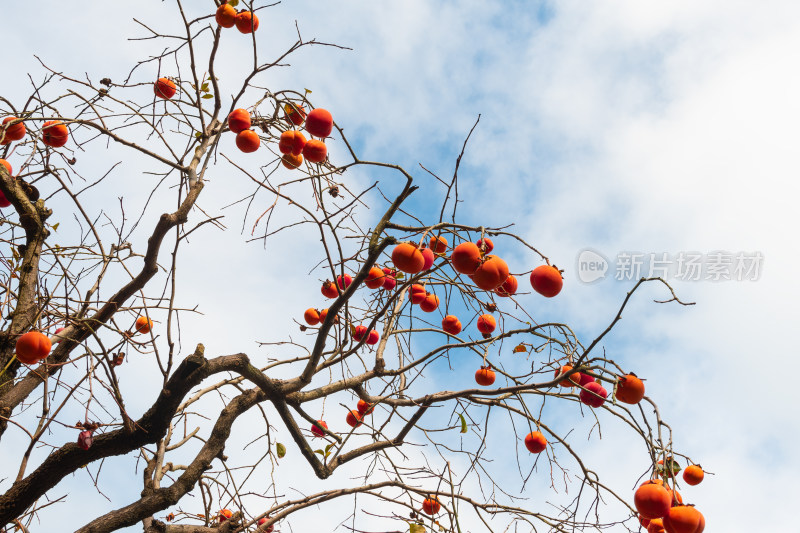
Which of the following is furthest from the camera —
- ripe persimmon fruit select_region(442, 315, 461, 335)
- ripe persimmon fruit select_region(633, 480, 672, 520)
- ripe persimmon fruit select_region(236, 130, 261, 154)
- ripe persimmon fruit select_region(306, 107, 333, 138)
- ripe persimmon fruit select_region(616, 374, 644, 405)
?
ripe persimmon fruit select_region(442, 315, 461, 335)

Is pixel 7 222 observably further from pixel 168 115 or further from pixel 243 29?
pixel 243 29

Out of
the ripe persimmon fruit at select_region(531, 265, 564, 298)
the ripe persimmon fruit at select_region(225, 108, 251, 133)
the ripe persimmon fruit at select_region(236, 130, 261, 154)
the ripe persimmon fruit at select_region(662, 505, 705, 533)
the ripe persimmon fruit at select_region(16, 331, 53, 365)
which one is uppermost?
the ripe persimmon fruit at select_region(225, 108, 251, 133)

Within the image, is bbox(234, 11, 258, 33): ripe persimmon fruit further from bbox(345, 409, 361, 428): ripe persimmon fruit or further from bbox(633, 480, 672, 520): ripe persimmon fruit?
bbox(633, 480, 672, 520): ripe persimmon fruit

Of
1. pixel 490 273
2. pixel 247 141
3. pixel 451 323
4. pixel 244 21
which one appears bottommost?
pixel 490 273

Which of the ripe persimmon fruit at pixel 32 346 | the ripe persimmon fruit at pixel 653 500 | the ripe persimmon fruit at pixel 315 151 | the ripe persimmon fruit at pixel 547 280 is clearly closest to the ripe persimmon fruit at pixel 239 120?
the ripe persimmon fruit at pixel 315 151

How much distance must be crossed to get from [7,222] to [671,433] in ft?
11.1

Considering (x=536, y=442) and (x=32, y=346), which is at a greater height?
(x=536, y=442)

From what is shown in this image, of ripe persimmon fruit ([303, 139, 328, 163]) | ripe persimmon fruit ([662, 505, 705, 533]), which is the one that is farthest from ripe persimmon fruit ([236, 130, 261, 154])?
ripe persimmon fruit ([662, 505, 705, 533])

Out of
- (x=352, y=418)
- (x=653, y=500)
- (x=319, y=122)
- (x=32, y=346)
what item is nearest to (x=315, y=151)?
(x=319, y=122)

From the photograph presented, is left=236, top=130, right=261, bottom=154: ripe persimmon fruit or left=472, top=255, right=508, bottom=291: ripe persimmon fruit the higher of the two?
left=236, top=130, right=261, bottom=154: ripe persimmon fruit

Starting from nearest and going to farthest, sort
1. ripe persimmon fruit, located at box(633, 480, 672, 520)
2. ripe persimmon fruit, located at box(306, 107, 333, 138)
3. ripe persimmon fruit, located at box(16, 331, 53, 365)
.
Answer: ripe persimmon fruit, located at box(633, 480, 672, 520), ripe persimmon fruit, located at box(16, 331, 53, 365), ripe persimmon fruit, located at box(306, 107, 333, 138)

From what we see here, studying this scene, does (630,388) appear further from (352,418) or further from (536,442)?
(352,418)

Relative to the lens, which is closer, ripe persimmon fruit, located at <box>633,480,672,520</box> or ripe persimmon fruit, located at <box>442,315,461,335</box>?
ripe persimmon fruit, located at <box>633,480,672,520</box>

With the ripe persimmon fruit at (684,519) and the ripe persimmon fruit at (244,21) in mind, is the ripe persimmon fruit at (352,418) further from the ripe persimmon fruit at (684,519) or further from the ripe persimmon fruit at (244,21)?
the ripe persimmon fruit at (244,21)
